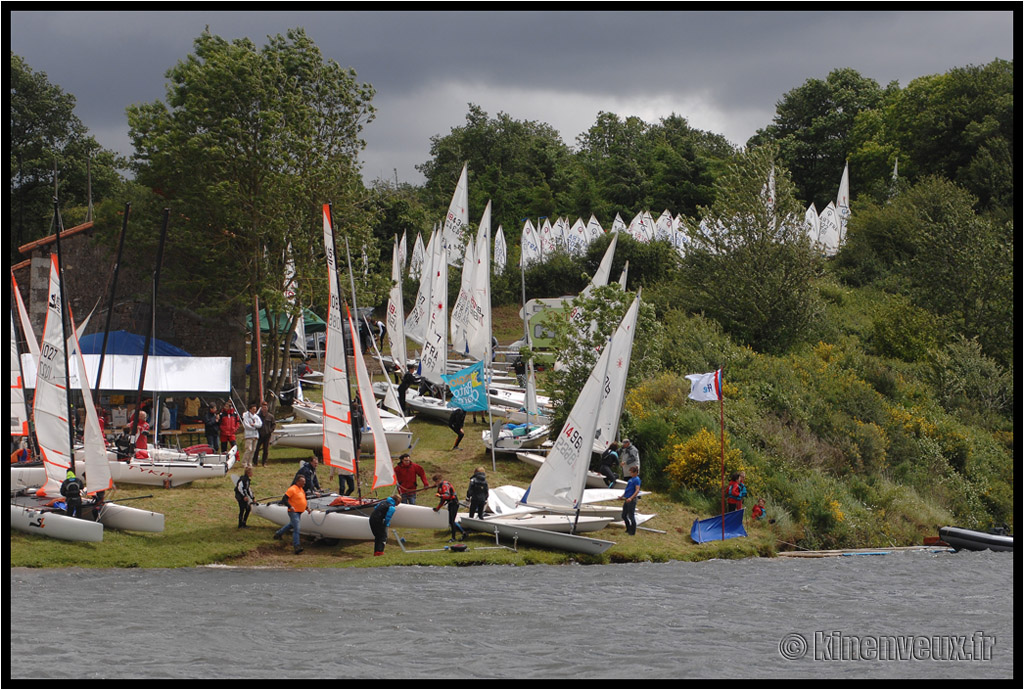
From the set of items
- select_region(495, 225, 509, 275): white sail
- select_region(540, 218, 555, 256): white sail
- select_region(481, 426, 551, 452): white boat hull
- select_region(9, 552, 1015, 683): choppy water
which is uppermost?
select_region(540, 218, 555, 256): white sail

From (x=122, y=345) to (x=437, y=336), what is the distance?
10.4 m

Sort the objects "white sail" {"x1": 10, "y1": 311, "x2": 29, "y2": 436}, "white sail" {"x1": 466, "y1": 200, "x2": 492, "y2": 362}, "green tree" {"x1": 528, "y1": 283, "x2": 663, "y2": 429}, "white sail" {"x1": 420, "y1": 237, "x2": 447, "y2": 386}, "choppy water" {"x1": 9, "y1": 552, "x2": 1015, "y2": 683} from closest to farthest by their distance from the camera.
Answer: "choppy water" {"x1": 9, "y1": 552, "x2": 1015, "y2": 683}, "white sail" {"x1": 10, "y1": 311, "x2": 29, "y2": 436}, "green tree" {"x1": 528, "y1": 283, "x2": 663, "y2": 429}, "white sail" {"x1": 466, "y1": 200, "x2": 492, "y2": 362}, "white sail" {"x1": 420, "y1": 237, "x2": 447, "y2": 386}

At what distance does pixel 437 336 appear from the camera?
3048 cm

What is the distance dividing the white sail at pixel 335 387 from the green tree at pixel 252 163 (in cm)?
1152

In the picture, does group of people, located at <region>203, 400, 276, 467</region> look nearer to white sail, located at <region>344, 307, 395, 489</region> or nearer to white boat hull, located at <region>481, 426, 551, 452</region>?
white sail, located at <region>344, 307, 395, 489</region>

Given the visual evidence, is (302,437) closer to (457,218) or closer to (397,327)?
(397,327)

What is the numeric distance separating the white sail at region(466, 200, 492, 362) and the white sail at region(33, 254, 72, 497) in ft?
40.2

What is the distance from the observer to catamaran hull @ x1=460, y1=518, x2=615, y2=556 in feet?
65.4

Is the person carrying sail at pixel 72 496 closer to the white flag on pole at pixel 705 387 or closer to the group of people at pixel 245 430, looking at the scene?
the group of people at pixel 245 430

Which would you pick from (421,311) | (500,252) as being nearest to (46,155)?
(500,252)

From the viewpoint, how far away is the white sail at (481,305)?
99.2ft

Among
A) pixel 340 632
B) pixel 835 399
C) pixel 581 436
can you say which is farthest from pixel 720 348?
pixel 340 632

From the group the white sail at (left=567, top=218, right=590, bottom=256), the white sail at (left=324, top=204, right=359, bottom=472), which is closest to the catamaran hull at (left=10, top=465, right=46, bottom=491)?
the white sail at (left=324, top=204, right=359, bottom=472)

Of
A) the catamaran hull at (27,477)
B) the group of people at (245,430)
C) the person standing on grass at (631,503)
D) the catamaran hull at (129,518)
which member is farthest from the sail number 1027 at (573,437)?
the catamaran hull at (27,477)
